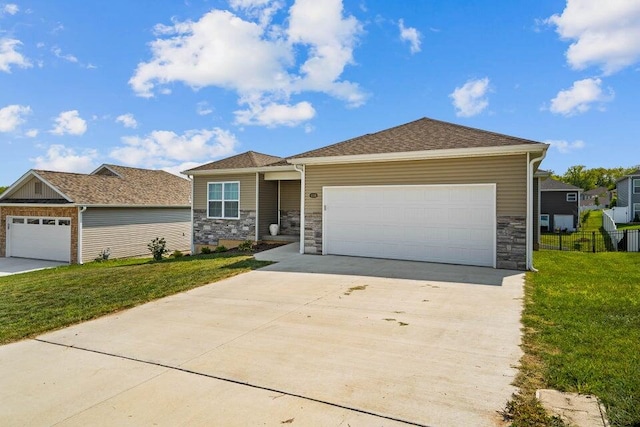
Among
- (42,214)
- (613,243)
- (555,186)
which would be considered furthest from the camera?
(555,186)

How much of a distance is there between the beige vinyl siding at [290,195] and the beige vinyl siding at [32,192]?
1051 cm

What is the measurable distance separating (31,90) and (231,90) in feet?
25.5

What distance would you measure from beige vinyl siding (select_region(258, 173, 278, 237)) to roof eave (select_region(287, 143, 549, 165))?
12.3ft

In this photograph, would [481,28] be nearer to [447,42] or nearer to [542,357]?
[447,42]

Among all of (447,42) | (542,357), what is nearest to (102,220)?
(447,42)

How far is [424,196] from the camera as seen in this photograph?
1085 centimetres

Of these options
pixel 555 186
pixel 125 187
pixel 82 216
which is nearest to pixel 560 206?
pixel 555 186

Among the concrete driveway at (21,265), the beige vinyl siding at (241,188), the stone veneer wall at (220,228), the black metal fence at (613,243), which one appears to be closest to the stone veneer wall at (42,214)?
the concrete driveway at (21,265)

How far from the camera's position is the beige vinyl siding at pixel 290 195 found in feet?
53.0

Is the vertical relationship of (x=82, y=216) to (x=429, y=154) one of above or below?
below

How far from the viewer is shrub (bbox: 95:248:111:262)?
17.8 metres

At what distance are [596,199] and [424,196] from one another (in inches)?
2463

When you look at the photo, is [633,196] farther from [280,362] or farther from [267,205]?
[280,362]

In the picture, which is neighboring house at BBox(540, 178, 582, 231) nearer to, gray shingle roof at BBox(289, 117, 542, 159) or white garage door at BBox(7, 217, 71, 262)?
gray shingle roof at BBox(289, 117, 542, 159)
